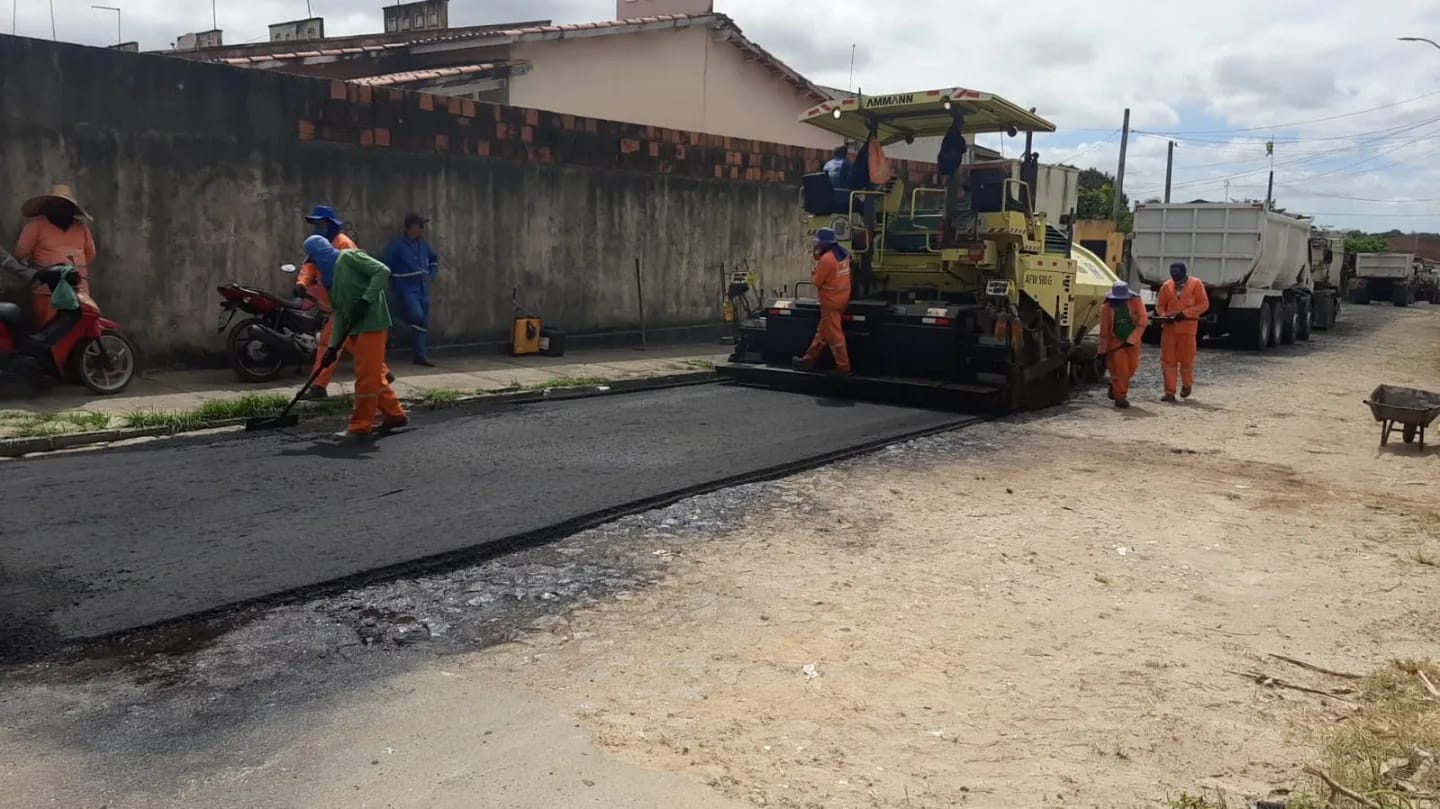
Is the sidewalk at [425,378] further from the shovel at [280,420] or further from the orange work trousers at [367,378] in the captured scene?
the orange work trousers at [367,378]

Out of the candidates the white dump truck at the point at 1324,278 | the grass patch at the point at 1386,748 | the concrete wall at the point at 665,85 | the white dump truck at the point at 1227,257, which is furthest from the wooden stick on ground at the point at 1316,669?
the white dump truck at the point at 1324,278

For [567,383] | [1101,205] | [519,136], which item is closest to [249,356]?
[567,383]

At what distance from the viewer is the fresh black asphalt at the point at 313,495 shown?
4.50 metres

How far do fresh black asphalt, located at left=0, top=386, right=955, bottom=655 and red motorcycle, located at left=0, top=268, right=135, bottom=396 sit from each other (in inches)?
70.0

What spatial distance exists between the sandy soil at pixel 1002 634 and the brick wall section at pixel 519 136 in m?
5.93

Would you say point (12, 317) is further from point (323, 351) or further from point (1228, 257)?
point (1228, 257)

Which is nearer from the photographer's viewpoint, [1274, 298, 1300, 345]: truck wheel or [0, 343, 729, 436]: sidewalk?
[0, 343, 729, 436]: sidewalk

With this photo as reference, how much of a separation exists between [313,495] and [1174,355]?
8.92 m

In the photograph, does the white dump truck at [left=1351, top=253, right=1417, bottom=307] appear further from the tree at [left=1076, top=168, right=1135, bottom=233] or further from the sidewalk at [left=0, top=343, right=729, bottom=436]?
the sidewalk at [left=0, top=343, right=729, bottom=436]

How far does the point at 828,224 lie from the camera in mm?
10625

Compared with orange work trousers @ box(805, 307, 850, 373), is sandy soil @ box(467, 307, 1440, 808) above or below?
below

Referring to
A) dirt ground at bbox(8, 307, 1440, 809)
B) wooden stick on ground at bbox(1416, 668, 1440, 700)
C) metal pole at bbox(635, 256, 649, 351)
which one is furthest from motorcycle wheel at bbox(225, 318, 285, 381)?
wooden stick on ground at bbox(1416, 668, 1440, 700)

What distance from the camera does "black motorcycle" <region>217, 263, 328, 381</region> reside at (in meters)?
9.38

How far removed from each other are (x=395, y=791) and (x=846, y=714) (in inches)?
57.4
